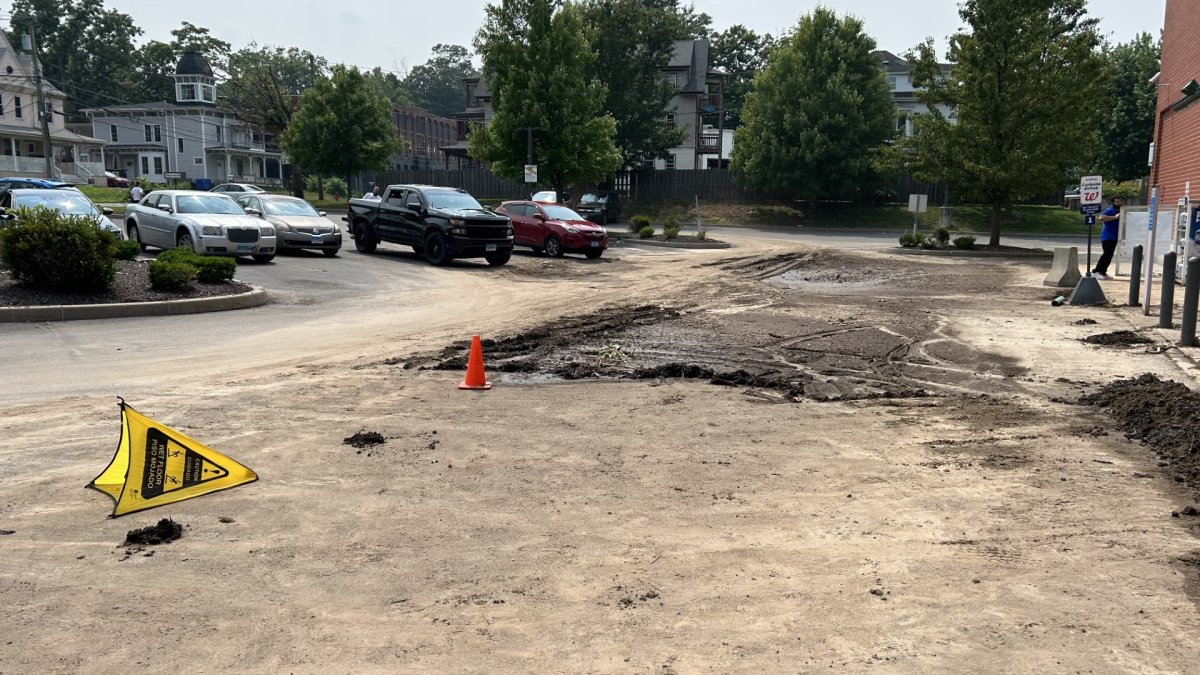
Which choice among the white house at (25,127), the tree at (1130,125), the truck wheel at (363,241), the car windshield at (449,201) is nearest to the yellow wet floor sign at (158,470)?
the car windshield at (449,201)

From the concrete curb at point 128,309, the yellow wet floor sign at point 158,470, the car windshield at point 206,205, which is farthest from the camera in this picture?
the car windshield at point 206,205

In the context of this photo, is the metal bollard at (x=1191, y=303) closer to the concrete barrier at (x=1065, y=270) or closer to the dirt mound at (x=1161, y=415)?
the dirt mound at (x=1161, y=415)

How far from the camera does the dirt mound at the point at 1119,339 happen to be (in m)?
11.7

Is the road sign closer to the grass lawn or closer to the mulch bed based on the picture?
the mulch bed

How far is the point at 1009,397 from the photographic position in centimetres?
858

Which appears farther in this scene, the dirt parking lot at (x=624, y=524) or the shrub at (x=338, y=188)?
the shrub at (x=338, y=188)

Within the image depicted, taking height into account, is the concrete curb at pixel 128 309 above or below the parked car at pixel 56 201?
below

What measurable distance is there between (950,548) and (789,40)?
160 ft

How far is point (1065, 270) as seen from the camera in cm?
1959

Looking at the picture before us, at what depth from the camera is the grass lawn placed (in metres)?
46.4

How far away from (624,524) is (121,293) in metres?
11.5

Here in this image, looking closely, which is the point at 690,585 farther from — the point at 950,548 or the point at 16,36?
the point at 16,36

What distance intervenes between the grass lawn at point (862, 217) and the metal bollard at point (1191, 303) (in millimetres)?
35665

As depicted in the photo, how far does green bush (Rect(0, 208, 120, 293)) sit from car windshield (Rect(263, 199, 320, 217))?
9730 mm
